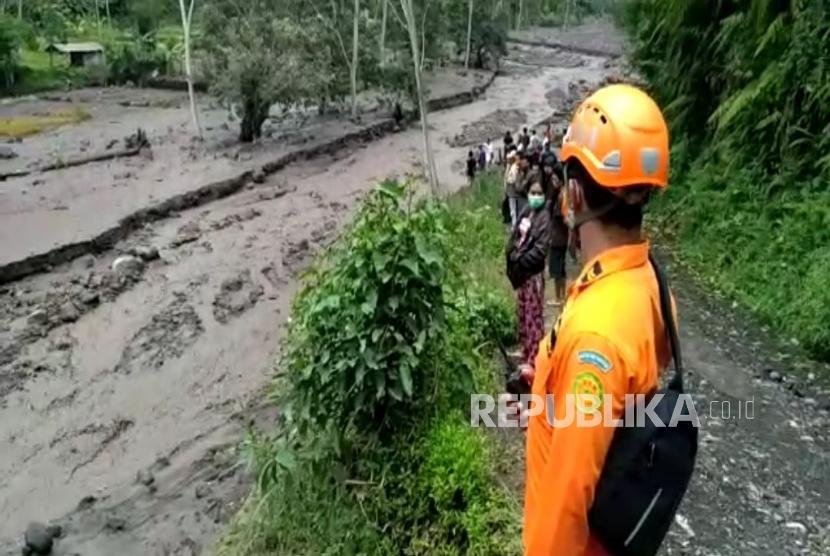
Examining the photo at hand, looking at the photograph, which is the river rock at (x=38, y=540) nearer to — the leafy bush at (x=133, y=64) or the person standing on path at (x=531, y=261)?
the person standing on path at (x=531, y=261)

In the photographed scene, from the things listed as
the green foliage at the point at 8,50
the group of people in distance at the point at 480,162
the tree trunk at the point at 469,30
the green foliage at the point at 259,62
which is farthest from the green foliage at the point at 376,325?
the tree trunk at the point at 469,30

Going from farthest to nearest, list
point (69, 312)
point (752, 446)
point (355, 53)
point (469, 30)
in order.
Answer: point (469, 30)
point (355, 53)
point (69, 312)
point (752, 446)

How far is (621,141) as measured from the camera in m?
2.06

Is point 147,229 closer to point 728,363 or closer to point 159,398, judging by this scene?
point 159,398

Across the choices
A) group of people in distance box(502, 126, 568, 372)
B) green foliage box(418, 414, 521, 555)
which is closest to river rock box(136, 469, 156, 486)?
group of people in distance box(502, 126, 568, 372)

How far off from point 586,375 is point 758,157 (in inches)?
391

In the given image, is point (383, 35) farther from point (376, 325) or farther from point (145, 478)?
point (376, 325)

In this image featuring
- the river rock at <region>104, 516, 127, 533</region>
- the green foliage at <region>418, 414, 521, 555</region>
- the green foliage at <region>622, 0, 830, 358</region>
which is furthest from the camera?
the green foliage at <region>622, 0, 830, 358</region>

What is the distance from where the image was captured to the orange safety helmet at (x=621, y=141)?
206 centimetres

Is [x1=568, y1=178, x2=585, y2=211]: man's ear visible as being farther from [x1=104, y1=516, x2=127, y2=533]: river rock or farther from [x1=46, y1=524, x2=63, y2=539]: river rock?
[x1=46, y1=524, x2=63, y2=539]: river rock

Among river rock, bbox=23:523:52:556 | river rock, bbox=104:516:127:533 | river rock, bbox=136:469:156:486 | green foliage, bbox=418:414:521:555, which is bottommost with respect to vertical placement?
river rock, bbox=136:469:156:486

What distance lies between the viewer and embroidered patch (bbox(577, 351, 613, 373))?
1886 millimetres

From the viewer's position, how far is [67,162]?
2547cm

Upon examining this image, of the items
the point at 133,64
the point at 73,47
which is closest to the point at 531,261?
the point at 133,64
